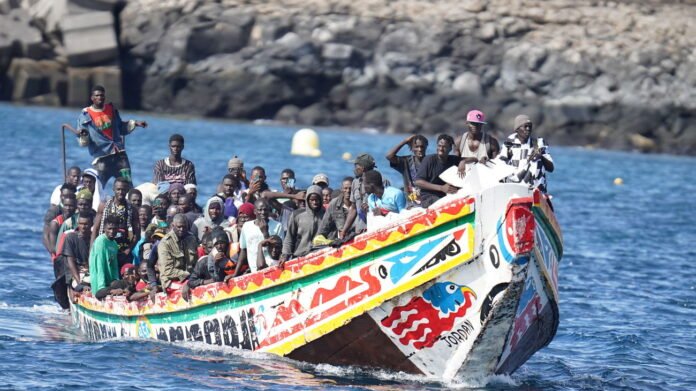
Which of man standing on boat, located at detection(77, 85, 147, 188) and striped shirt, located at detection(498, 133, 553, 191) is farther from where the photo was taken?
man standing on boat, located at detection(77, 85, 147, 188)

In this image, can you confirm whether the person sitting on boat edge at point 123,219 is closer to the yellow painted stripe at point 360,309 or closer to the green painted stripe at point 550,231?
the yellow painted stripe at point 360,309

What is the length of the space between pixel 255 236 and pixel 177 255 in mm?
1190

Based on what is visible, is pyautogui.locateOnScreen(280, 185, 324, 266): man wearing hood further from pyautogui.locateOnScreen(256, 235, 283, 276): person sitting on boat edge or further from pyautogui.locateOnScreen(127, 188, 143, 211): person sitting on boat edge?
pyautogui.locateOnScreen(127, 188, 143, 211): person sitting on boat edge

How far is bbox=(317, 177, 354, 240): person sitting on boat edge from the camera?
15.8m

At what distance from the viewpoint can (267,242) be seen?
1562cm

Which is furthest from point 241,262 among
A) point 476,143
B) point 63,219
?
point 63,219

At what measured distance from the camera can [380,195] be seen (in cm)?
1547

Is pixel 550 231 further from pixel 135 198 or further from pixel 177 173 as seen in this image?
pixel 177 173

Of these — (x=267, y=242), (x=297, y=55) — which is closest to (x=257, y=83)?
(x=297, y=55)

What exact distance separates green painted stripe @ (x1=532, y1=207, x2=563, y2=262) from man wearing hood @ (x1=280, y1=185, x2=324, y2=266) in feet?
8.81

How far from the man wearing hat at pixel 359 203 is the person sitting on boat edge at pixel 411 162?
305 mm

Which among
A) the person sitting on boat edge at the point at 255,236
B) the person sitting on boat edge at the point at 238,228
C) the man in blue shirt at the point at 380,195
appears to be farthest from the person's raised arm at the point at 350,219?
the person sitting on boat edge at the point at 238,228

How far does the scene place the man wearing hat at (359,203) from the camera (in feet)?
51.4

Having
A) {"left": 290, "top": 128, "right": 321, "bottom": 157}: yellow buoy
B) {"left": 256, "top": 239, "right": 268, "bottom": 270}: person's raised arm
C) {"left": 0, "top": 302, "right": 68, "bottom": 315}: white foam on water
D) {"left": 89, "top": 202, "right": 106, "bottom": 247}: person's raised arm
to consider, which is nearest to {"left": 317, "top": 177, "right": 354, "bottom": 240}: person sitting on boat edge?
{"left": 256, "top": 239, "right": 268, "bottom": 270}: person's raised arm
